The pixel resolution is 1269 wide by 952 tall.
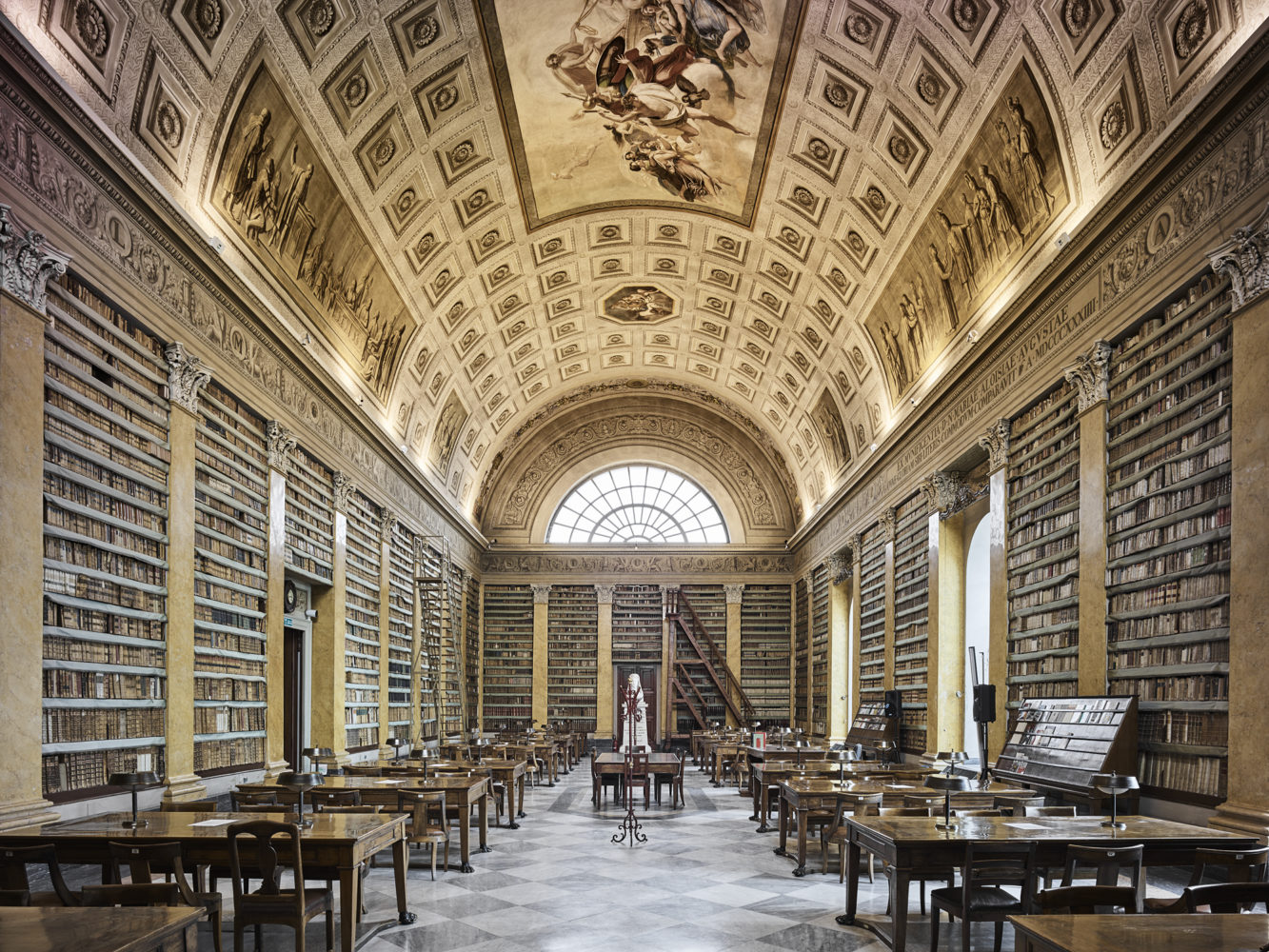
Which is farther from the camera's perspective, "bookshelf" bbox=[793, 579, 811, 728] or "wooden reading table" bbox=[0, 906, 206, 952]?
"bookshelf" bbox=[793, 579, 811, 728]

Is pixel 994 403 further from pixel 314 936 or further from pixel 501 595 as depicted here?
pixel 501 595

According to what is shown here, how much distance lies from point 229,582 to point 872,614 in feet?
41.9

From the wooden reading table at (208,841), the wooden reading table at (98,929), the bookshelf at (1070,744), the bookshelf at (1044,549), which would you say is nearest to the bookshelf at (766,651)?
the bookshelf at (1044,549)

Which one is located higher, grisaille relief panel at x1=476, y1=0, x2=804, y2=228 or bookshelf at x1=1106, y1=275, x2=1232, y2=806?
grisaille relief panel at x1=476, y1=0, x2=804, y2=228

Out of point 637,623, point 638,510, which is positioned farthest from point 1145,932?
point 638,510

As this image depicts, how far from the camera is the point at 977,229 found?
1354 centimetres

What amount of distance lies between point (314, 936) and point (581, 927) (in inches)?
77.0

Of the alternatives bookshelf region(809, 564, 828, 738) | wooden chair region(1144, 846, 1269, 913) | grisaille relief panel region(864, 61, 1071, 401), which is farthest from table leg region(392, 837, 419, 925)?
bookshelf region(809, 564, 828, 738)

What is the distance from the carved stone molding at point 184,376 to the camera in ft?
33.2

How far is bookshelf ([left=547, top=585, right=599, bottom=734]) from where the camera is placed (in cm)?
2892

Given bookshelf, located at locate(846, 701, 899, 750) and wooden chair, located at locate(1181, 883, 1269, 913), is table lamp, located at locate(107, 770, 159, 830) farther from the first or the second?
bookshelf, located at locate(846, 701, 899, 750)

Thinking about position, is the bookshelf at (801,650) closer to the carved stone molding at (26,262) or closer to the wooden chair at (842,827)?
the wooden chair at (842,827)

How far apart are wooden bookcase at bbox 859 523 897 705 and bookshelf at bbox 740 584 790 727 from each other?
815 cm

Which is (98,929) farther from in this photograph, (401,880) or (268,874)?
(401,880)
